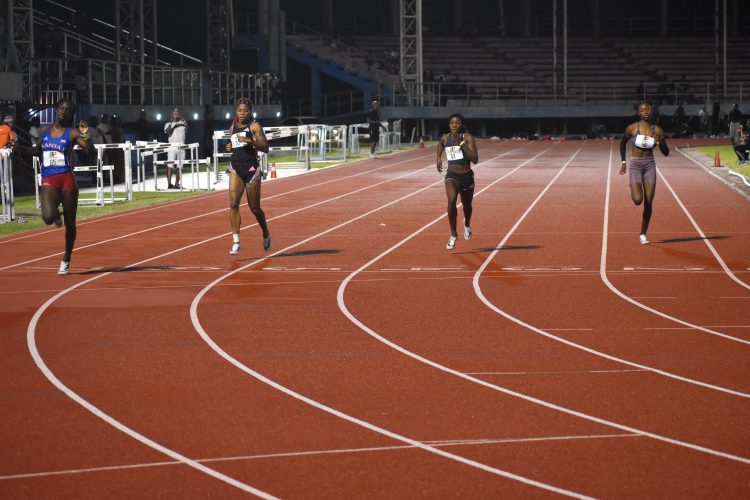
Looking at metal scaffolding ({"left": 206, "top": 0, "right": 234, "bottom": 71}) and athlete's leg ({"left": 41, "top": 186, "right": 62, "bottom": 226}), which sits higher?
metal scaffolding ({"left": 206, "top": 0, "right": 234, "bottom": 71})

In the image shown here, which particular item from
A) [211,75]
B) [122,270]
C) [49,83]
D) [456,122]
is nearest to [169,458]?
[122,270]

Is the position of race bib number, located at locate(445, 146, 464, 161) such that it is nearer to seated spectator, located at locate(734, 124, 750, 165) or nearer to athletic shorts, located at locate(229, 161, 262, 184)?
athletic shorts, located at locate(229, 161, 262, 184)

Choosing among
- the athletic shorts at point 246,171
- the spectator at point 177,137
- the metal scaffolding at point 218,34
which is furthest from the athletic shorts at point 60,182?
the metal scaffolding at point 218,34

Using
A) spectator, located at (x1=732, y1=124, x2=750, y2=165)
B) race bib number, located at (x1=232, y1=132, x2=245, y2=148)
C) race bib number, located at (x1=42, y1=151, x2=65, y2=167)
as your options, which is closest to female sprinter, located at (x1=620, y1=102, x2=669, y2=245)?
race bib number, located at (x1=232, y1=132, x2=245, y2=148)

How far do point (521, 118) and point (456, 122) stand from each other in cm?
5025

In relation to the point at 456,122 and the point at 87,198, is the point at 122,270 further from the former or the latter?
the point at 87,198

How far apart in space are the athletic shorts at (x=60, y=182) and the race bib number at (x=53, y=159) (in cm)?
12

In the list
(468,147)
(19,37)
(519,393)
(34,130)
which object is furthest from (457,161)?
(19,37)

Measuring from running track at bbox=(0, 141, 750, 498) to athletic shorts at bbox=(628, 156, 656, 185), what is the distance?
88 centimetres

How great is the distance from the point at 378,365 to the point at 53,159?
6.07 meters

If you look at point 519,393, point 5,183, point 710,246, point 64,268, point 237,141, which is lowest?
point 519,393

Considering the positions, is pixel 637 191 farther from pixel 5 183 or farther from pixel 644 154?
pixel 5 183

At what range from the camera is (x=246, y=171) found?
15.4 meters

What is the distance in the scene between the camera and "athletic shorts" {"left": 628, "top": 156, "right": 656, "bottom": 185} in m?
16.6
